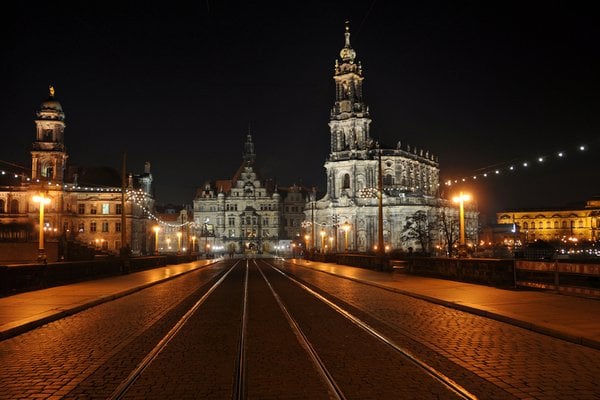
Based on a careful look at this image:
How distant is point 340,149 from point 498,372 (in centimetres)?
9824

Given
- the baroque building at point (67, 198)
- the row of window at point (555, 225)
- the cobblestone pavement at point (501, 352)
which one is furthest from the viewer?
the row of window at point (555, 225)

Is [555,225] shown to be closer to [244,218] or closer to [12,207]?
[244,218]

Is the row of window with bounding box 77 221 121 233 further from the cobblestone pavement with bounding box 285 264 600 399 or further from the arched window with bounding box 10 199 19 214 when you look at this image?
the cobblestone pavement with bounding box 285 264 600 399

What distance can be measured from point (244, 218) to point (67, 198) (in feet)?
134

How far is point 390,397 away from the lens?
6703mm

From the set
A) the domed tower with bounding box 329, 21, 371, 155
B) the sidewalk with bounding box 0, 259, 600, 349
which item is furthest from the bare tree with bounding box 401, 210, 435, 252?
the sidewalk with bounding box 0, 259, 600, 349

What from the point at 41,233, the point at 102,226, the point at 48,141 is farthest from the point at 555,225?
the point at 41,233

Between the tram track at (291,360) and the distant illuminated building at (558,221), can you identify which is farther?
the distant illuminated building at (558,221)

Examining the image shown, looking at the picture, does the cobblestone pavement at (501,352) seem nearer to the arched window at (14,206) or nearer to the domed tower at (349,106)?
the arched window at (14,206)

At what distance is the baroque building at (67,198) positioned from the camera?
77.2 m

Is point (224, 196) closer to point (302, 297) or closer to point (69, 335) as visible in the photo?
point (302, 297)

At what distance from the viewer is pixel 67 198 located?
277 feet

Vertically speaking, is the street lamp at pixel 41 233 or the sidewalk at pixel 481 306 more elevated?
the street lamp at pixel 41 233

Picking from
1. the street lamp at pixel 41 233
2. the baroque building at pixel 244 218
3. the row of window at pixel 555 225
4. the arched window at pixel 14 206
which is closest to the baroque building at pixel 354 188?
the baroque building at pixel 244 218
